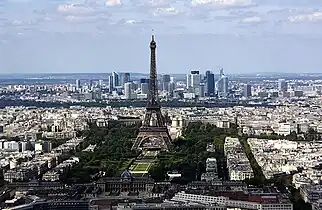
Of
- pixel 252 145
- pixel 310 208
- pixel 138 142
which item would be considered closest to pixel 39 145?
pixel 138 142

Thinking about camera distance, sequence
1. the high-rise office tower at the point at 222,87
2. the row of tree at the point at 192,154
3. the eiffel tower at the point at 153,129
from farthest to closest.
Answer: the high-rise office tower at the point at 222,87
the eiffel tower at the point at 153,129
the row of tree at the point at 192,154

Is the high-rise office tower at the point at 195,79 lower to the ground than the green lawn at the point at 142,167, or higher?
higher

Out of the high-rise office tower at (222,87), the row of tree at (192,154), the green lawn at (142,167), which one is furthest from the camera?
the high-rise office tower at (222,87)

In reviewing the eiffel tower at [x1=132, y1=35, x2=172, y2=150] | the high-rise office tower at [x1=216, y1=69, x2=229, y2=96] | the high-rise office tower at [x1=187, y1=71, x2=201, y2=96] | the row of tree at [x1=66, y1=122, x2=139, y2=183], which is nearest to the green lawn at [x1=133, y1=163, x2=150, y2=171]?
the row of tree at [x1=66, y1=122, x2=139, y2=183]

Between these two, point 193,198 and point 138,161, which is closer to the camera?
point 193,198

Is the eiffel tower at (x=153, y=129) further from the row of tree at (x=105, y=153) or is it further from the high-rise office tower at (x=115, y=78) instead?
the high-rise office tower at (x=115, y=78)

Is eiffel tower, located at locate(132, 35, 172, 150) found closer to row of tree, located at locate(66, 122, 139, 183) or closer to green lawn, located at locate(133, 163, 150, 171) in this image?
row of tree, located at locate(66, 122, 139, 183)

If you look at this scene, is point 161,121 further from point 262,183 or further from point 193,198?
point 193,198

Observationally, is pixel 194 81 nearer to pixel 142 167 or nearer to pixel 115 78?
pixel 115 78

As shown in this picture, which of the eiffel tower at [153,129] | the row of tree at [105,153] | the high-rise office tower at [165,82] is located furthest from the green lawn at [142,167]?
the high-rise office tower at [165,82]
